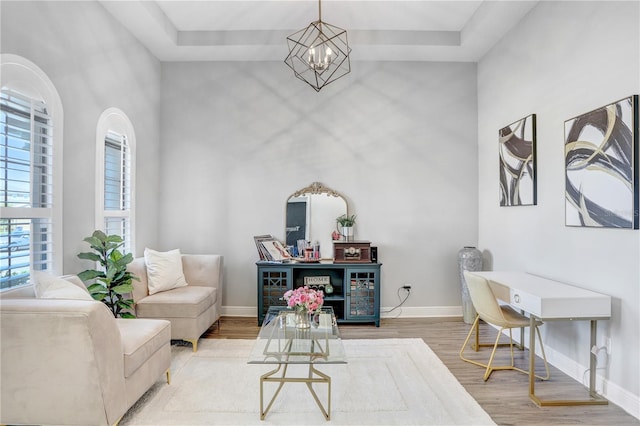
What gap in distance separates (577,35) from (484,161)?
177cm

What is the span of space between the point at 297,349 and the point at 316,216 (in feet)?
7.99

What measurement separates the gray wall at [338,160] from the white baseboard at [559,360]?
74 mm

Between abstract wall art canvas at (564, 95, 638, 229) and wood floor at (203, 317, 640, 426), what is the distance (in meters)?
1.23

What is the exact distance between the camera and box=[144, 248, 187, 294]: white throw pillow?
3.67 m

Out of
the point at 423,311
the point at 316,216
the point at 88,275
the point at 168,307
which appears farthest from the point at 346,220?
the point at 88,275

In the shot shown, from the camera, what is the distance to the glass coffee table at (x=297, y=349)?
89.7 inches

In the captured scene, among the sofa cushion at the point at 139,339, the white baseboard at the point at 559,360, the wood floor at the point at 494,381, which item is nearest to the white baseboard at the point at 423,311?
the white baseboard at the point at 559,360

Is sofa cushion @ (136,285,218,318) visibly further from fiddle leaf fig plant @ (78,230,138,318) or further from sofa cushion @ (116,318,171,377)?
sofa cushion @ (116,318,171,377)

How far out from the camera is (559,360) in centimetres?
311

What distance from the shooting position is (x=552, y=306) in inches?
99.0

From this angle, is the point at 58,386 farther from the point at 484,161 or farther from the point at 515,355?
the point at 484,161

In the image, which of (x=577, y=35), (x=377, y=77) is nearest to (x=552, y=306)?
(x=577, y=35)

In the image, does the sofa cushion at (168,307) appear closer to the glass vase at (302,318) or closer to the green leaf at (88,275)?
the green leaf at (88,275)

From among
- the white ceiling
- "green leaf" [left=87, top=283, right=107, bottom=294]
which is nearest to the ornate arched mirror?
the white ceiling
